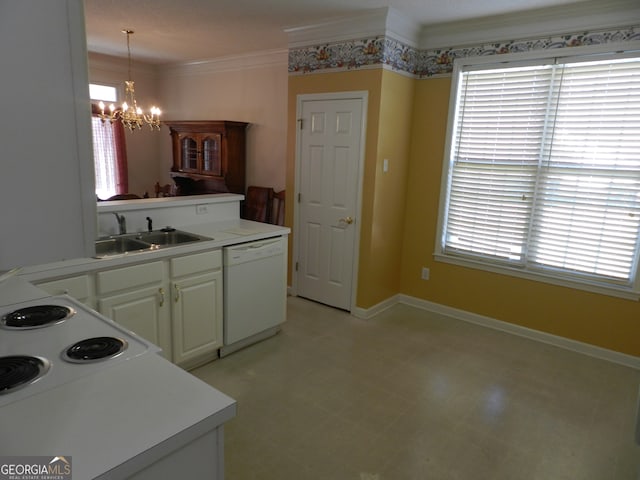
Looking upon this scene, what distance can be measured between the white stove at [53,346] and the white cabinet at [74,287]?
0.40 m

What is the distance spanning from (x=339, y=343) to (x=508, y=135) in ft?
7.48

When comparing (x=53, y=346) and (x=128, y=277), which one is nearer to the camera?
(x=53, y=346)

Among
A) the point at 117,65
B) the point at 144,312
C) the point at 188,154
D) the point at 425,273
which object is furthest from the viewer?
the point at 117,65

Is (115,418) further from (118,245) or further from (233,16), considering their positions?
(233,16)

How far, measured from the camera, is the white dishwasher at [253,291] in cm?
304

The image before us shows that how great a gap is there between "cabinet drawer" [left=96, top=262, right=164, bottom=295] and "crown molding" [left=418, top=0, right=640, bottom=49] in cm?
311

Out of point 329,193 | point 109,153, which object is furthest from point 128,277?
point 109,153

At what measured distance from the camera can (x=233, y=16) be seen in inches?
144

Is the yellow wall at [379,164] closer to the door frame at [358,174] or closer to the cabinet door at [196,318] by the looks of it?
the door frame at [358,174]

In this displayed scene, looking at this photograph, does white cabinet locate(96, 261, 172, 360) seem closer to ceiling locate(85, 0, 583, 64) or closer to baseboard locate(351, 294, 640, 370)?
baseboard locate(351, 294, 640, 370)

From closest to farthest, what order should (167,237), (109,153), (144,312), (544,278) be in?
(144,312)
(167,237)
(544,278)
(109,153)

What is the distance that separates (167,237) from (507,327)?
3.02 meters

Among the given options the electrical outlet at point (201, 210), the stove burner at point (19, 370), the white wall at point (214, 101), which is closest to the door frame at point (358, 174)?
the white wall at point (214, 101)

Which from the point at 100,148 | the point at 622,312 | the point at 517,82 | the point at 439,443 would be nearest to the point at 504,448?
the point at 439,443
